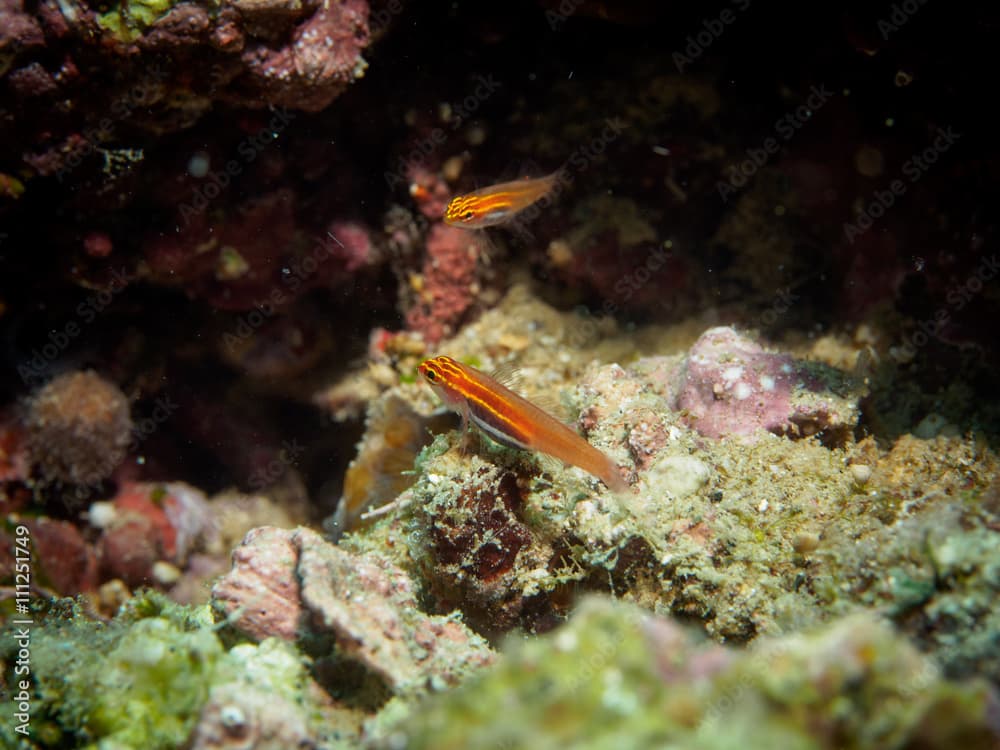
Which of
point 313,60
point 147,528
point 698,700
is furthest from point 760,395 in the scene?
point 147,528

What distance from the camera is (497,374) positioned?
12.6 feet

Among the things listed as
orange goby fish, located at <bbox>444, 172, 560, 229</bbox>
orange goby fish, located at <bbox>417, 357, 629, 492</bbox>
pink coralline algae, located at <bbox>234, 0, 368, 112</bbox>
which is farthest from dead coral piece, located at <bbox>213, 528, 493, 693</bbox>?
pink coralline algae, located at <bbox>234, 0, 368, 112</bbox>

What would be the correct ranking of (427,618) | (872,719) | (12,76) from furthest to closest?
Result: (12,76)
(427,618)
(872,719)

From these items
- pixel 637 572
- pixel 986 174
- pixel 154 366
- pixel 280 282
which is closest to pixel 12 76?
pixel 280 282

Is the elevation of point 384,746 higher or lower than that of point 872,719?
lower

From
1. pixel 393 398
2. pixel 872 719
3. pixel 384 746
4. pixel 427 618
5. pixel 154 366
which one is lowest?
pixel 154 366

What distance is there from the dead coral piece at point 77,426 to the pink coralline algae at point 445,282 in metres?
3.05

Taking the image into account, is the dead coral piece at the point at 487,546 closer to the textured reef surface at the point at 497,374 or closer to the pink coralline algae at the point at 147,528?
the textured reef surface at the point at 497,374

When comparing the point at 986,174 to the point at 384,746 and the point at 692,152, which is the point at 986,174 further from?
the point at 384,746

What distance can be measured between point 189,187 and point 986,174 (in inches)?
251

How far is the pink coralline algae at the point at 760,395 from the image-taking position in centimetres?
408

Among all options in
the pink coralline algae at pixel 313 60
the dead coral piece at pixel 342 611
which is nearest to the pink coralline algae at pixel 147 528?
the dead coral piece at pixel 342 611

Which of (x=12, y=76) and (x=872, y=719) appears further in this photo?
(x=12, y=76)

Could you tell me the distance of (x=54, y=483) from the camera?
6145 mm
